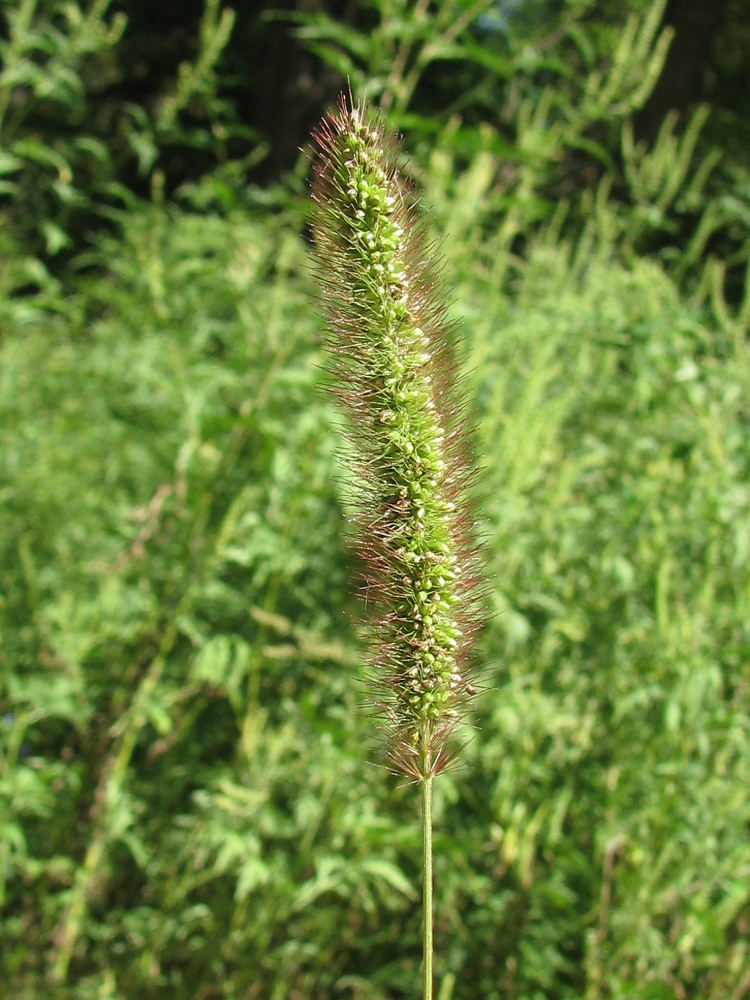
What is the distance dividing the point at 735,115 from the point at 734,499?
30.0 ft

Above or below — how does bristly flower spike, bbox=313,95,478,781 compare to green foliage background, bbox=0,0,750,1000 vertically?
above

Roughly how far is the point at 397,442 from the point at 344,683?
5.95 feet

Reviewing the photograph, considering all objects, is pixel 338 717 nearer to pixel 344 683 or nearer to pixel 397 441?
pixel 344 683

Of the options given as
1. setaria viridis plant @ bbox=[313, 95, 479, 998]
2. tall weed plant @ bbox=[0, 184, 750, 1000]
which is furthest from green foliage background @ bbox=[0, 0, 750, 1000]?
setaria viridis plant @ bbox=[313, 95, 479, 998]

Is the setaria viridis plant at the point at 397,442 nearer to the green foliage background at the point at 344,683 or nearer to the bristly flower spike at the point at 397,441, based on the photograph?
the bristly flower spike at the point at 397,441

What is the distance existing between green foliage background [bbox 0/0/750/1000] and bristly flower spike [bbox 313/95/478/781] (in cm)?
110

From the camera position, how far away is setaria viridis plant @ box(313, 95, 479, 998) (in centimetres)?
127

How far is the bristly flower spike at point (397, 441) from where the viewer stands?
1274 mm

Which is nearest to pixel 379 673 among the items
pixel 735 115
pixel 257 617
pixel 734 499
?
pixel 257 617

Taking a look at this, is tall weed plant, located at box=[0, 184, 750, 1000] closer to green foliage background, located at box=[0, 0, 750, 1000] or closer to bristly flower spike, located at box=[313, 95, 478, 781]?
green foliage background, located at box=[0, 0, 750, 1000]

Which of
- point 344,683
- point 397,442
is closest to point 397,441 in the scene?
point 397,442

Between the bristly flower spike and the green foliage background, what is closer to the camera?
the bristly flower spike

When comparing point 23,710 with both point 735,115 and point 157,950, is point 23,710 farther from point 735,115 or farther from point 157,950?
point 735,115

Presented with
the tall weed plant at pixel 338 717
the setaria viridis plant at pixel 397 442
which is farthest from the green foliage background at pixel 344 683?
the setaria viridis plant at pixel 397 442
